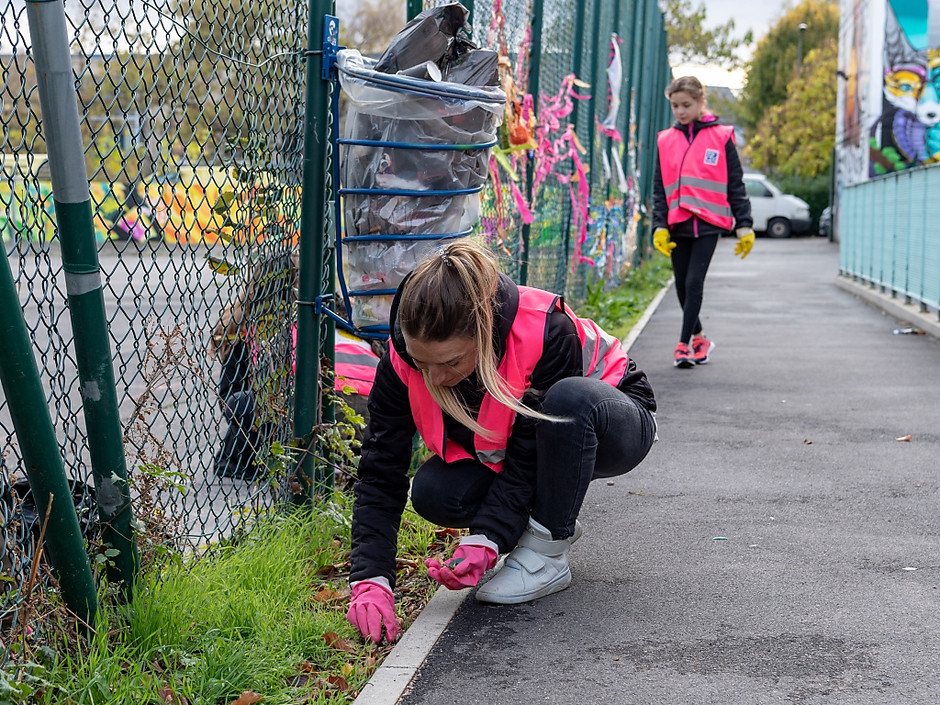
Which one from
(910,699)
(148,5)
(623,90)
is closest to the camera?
(910,699)

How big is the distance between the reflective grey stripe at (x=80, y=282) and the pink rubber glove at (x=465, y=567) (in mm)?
1212

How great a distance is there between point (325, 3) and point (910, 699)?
9.03 feet

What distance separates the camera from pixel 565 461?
3.30 meters

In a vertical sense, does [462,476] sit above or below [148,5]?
below

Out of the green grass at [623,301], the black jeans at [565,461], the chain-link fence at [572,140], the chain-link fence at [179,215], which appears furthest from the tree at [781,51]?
the black jeans at [565,461]

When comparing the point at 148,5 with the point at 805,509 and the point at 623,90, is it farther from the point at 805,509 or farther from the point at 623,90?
the point at 623,90

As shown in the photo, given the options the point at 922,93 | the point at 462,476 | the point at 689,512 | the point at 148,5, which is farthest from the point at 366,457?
the point at 922,93

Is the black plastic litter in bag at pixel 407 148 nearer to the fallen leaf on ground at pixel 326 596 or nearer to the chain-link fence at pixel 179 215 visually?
the chain-link fence at pixel 179 215

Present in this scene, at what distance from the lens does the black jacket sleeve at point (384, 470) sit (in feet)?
10.8

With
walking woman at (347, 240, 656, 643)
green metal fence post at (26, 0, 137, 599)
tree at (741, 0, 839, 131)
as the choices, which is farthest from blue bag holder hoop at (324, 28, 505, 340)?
tree at (741, 0, 839, 131)

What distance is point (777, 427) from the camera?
617cm

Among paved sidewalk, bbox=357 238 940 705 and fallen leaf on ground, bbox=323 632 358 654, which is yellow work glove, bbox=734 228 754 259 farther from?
fallen leaf on ground, bbox=323 632 358 654

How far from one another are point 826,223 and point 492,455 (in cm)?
3485

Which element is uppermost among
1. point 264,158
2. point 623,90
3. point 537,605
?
point 623,90
